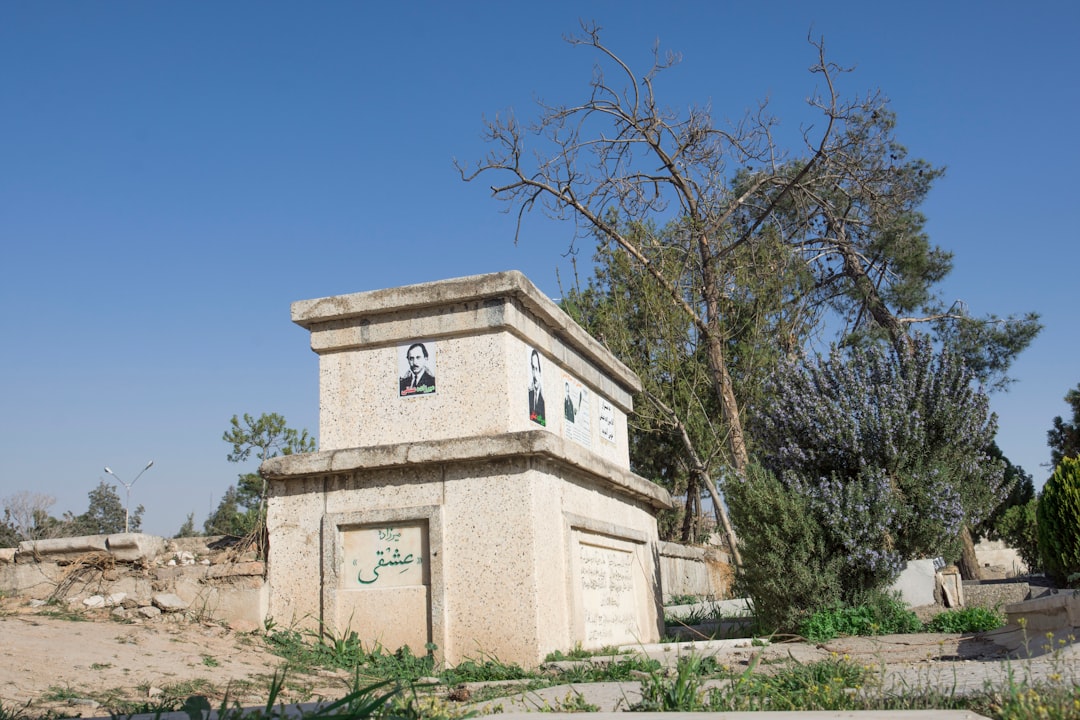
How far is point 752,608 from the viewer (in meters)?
12.2

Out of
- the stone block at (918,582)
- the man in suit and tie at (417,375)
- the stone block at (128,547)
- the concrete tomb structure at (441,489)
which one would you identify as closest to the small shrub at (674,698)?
the concrete tomb structure at (441,489)

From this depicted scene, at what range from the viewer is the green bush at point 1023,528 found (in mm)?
26844

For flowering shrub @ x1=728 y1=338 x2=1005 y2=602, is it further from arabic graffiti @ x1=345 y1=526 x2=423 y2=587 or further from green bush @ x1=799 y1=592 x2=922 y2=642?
arabic graffiti @ x1=345 y1=526 x2=423 y2=587

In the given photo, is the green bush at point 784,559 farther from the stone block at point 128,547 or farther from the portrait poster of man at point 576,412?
the stone block at point 128,547

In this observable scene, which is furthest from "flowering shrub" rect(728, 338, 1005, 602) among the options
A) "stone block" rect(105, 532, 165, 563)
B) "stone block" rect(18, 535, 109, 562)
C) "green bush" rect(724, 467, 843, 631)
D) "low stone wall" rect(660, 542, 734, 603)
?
"stone block" rect(18, 535, 109, 562)

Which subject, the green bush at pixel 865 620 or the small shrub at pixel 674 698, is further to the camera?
the green bush at pixel 865 620

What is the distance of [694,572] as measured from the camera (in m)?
19.1

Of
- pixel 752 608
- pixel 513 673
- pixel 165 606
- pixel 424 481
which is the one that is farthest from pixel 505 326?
pixel 752 608

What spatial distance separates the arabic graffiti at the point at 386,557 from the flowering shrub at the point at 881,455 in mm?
4343

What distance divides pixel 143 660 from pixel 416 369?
3626 millimetres

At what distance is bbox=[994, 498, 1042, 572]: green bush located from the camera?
26844mm

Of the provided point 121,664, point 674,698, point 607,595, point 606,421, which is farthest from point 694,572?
point 674,698

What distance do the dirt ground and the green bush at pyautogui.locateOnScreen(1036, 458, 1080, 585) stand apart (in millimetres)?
2870

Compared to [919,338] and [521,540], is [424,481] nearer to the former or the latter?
[521,540]
